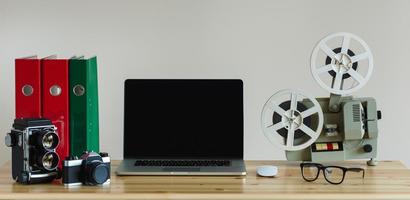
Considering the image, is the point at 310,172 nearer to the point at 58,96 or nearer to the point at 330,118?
the point at 330,118

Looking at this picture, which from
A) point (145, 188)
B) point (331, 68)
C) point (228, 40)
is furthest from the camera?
point (228, 40)

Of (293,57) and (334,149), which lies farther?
(293,57)

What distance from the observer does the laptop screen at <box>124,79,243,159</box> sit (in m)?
2.36

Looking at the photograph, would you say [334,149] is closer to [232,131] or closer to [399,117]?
[232,131]

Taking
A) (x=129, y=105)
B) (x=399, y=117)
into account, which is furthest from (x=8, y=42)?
(x=399, y=117)

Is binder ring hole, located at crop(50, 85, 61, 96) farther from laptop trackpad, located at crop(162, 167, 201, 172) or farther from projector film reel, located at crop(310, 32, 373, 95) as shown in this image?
projector film reel, located at crop(310, 32, 373, 95)

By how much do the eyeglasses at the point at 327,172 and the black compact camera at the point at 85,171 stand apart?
618 millimetres

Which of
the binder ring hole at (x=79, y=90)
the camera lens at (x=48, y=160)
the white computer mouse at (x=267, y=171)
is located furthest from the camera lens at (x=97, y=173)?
the white computer mouse at (x=267, y=171)

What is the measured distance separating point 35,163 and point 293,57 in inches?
50.3

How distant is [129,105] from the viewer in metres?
2.37

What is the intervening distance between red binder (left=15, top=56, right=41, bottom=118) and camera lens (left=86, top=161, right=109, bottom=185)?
28 cm

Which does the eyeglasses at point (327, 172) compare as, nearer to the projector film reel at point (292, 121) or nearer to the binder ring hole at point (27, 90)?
the projector film reel at point (292, 121)

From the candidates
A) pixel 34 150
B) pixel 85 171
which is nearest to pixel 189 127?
pixel 85 171

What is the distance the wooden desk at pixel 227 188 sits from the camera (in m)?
1.99
